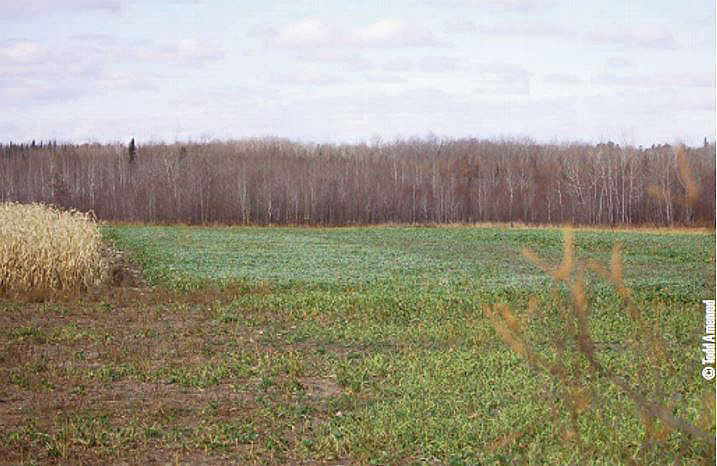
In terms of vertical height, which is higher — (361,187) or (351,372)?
(361,187)

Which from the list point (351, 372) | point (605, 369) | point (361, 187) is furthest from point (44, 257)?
point (361, 187)

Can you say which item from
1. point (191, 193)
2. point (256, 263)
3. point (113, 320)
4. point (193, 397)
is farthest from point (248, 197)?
point (193, 397)

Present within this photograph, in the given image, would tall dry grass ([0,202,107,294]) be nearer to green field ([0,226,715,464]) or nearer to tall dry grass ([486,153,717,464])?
green field ([0,226,715,464])

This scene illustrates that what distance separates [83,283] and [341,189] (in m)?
47.7

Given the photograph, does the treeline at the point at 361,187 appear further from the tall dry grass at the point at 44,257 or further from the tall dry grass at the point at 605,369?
the tall dry grass at the point at 605,369

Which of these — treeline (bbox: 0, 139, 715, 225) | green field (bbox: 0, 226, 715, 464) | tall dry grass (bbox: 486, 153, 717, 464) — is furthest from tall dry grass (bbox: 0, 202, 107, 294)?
treeline (bbox: 0, 139, 715, 225)

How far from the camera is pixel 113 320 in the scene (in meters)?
15.1

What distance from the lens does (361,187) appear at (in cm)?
6688

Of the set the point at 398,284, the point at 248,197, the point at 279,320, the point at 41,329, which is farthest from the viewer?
the point at 248,197

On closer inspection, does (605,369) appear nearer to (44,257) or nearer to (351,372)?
(351,372)

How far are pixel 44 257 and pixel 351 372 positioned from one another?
377 inches

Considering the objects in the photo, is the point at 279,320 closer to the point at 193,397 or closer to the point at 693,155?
the point at 193,397

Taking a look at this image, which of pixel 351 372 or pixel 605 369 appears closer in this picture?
pixel 605 369

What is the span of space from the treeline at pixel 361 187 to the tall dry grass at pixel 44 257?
4111 centimetres
